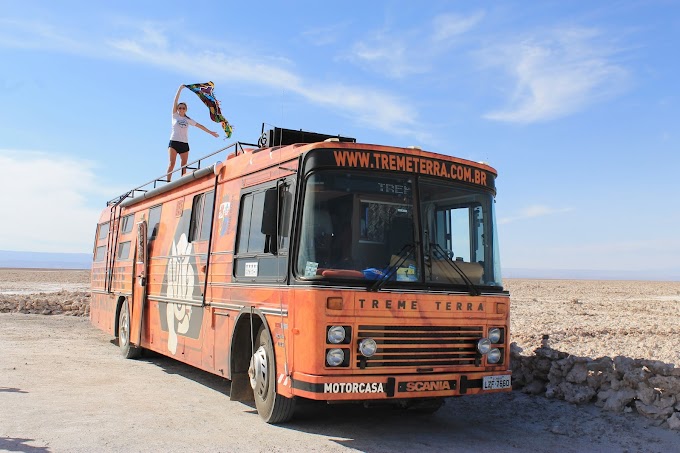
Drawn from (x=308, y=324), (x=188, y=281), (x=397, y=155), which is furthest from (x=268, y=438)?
(x=188, y=281)

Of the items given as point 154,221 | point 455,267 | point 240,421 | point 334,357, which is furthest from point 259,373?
point 154,221

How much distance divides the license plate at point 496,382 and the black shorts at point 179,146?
8572mm

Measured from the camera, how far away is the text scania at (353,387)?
6.72 metres

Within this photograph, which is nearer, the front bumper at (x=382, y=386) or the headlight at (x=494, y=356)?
the front bumper at (x=382, y=386)

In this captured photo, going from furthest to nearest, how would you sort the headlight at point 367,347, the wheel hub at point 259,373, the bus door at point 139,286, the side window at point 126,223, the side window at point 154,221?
the side window at point 126,223 → the bus door at point 139,286 → the side window at point 154,221 → the wheel hub at point 259,373 → the headlight at point 367,347

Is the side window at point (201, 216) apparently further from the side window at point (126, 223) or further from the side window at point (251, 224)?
the side window at point (126, 223)

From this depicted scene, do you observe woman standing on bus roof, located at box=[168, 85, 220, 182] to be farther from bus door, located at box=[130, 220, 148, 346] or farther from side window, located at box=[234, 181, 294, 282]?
side window, located at box=[234, 181, 294, 282]

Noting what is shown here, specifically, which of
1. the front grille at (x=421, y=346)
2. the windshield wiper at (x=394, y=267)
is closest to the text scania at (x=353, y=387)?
the front grille at (x=421, y=346)

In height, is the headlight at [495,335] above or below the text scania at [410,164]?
below

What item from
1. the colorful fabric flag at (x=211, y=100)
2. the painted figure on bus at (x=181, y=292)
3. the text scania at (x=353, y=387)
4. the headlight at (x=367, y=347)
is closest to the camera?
the text scania at (x=353, y=387)

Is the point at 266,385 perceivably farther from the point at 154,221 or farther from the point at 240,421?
the point at 154,221

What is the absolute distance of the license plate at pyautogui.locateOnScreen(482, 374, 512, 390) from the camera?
7465 mm

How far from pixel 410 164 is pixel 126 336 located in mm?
8590

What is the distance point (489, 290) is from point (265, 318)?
2.50 metres
